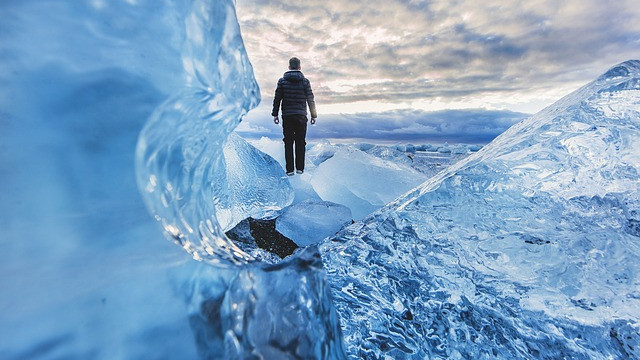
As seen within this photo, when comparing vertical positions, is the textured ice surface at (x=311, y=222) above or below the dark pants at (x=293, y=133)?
below

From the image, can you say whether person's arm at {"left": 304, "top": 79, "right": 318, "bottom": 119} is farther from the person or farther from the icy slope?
the icy slope

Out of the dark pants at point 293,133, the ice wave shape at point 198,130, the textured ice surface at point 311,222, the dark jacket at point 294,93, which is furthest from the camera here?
the dark pants at point 293,133

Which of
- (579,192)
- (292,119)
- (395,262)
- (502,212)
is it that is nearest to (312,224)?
(395,262)

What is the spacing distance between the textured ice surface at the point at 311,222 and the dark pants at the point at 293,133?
2.27m

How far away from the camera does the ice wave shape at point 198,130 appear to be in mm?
656

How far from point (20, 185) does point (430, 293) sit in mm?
1068

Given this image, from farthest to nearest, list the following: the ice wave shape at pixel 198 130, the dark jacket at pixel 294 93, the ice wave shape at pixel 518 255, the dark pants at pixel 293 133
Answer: the dark pants at pixel 293 133, the dark jacket at pixel 294 93, the ice wave shape at pixel 518 255, the ice wave shape at pixel 198 130

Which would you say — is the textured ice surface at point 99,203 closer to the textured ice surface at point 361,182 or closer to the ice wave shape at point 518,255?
the ice wave shape at point 518,255

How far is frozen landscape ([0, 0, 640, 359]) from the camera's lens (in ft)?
1.70

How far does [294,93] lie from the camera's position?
15.2 feet

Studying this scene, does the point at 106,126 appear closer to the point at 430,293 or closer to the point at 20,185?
the point at 20,185

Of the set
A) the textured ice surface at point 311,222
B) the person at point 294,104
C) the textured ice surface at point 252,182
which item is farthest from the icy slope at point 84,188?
the person at point 294,104

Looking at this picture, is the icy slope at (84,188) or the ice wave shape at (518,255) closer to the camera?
the icy slope at (84,188)

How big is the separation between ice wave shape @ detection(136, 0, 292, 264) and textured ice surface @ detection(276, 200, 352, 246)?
1.48 metres
